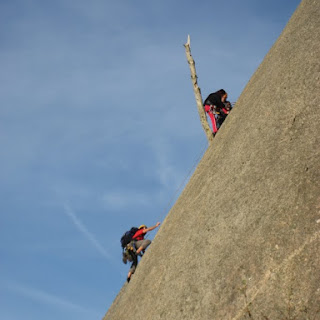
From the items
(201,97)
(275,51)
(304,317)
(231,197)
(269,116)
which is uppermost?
(201,97)

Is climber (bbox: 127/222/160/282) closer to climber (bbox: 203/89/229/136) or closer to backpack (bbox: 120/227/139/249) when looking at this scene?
backpack (bbox: 120/227/139/249)

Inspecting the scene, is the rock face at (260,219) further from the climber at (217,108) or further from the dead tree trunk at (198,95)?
the dead tree trunk at (198,95)

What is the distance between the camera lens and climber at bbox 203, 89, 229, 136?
11.9 m

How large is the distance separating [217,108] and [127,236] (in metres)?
4.57

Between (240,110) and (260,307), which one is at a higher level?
(240,110)

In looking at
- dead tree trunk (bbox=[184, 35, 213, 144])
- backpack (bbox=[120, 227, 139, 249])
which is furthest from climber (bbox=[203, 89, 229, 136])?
backpack (bbox=[120, 227, 139, 249])

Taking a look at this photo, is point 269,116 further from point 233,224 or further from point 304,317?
point 304,317

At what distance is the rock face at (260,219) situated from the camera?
450cm

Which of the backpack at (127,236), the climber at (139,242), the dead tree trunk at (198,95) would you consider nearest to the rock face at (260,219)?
the climber at (139,242)

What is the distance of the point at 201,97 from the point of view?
1372 centimetres

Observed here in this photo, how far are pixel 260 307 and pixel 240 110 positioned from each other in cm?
541

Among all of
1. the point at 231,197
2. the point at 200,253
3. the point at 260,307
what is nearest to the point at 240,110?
the point at 231,197

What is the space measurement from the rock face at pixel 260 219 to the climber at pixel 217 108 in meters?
2.96

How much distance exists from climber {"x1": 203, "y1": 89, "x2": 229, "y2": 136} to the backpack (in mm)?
3712
